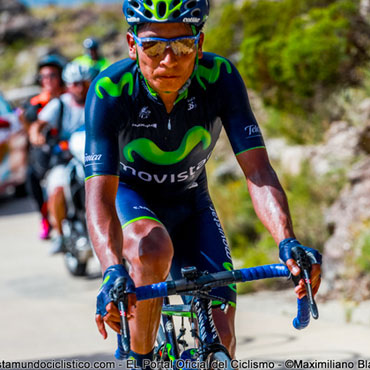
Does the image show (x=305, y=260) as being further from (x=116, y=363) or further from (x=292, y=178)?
(x=292, y=178)

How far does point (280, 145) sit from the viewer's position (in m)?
10.1

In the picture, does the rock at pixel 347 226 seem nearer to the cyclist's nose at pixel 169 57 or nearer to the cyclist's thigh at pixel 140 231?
the cyclist's thigh at pixel 140 231

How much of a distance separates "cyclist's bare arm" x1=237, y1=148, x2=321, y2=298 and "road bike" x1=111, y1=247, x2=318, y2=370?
311mm

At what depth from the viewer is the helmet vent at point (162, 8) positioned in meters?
3.11

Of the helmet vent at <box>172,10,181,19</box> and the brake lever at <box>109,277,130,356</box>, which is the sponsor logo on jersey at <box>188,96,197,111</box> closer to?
the helmet vent at <box>172,10,181,19</box>

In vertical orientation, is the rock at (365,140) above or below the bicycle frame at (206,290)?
above

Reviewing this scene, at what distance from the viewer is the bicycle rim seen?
9.25 feet

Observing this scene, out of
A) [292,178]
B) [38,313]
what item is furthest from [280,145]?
[38,313]

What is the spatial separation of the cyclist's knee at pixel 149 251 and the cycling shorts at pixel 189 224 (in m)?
0.12

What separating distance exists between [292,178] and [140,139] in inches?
195

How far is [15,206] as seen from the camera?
14.1 m

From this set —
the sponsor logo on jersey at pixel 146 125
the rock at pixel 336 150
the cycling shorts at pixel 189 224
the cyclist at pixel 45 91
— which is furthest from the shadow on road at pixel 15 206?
the sponsor logo on jersey at pixel 146 125

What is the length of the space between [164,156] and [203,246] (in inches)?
18.6

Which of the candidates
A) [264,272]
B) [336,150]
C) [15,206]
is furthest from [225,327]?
[15,206]
